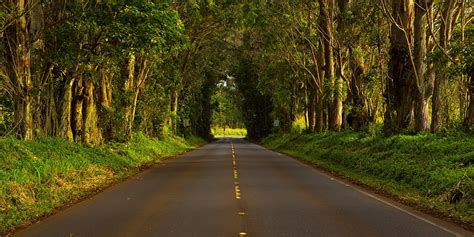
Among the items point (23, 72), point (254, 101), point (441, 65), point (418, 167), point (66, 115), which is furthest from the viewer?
point (254, 101)

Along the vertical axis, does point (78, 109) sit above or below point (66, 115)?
above

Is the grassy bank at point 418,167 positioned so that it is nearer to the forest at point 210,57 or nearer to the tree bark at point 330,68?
the forest at point 210,57

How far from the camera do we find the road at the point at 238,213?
9.40 metres

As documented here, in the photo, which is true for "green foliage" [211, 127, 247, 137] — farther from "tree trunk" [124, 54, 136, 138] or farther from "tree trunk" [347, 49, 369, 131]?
→ "tree trunk" [347, 49, 369, 131]

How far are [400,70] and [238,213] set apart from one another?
14.5 m

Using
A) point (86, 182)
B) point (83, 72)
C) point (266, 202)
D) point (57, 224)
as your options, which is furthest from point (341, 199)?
point (83, 72)

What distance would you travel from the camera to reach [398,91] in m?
23.7

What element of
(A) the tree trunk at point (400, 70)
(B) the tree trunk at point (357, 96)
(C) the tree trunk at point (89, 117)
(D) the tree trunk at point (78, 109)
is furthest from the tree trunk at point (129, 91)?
(A) the tree trunk at point (400, 70)

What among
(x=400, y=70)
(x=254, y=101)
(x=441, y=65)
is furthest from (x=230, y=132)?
(x=441, y=65)

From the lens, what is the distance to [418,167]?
55.0 ft

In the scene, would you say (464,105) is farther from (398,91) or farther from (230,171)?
(230,171)

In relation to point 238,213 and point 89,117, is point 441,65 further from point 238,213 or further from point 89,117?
point 89,117

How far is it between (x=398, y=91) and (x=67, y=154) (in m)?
13.6

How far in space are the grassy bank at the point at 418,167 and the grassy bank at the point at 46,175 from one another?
27.2ft
